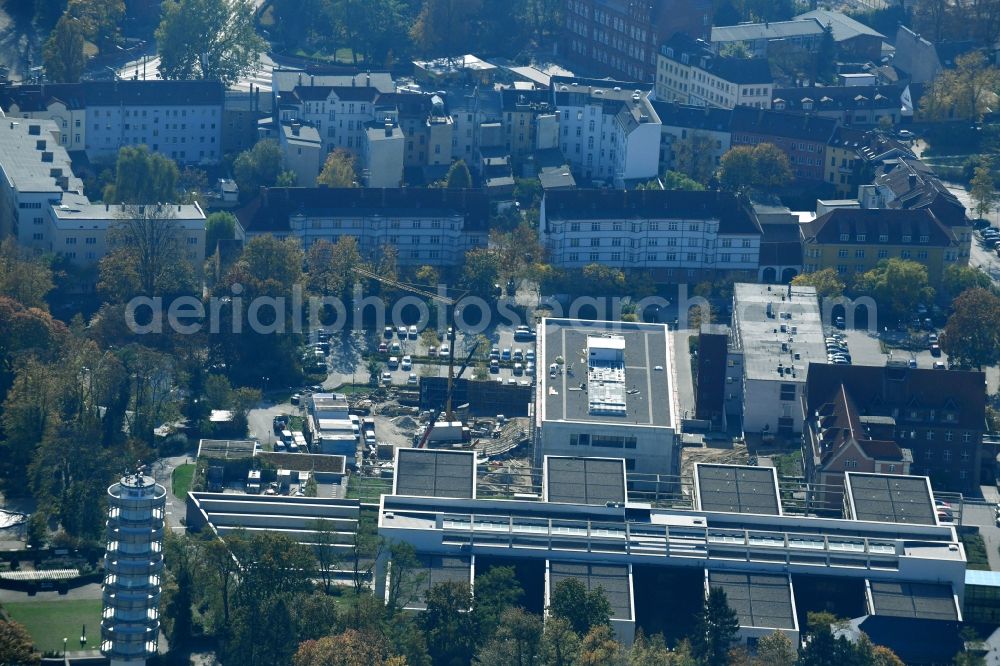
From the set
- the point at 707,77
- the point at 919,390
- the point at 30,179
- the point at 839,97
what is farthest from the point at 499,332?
the point at 839,97

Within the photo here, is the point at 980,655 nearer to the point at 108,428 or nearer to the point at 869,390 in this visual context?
the point at 869,390

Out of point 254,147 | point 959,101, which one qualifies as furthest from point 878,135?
point 254,147

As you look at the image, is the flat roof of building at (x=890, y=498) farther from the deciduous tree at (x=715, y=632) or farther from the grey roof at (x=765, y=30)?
the grey roof at (x=765, y=30)

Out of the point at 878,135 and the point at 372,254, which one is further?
the point at 878,135

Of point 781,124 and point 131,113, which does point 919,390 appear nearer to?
point 781,124

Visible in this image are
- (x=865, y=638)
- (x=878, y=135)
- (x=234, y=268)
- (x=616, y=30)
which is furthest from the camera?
(x=616, y=30)
